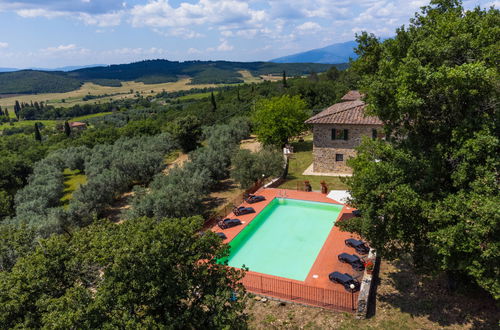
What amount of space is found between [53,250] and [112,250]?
2.76 metres

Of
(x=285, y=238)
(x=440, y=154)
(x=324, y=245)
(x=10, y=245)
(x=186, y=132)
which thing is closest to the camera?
(x=440, y=154)

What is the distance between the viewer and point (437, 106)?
1266 cm

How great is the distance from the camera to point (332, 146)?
34844mm

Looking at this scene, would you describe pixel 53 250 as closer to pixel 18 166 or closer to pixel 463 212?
pixel 463 212

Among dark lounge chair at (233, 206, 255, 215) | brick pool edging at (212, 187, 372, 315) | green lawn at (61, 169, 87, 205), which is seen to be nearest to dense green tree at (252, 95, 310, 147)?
dark lounge chair at (233, 206, 255, 215)

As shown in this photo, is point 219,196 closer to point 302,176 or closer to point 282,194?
point 282,194

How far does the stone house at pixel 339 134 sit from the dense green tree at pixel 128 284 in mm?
25793

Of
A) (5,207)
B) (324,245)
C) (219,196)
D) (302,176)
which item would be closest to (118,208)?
(219,196)

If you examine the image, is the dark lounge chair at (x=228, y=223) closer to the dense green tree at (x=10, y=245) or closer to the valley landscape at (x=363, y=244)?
the valley landscape at (x=363, y=244)

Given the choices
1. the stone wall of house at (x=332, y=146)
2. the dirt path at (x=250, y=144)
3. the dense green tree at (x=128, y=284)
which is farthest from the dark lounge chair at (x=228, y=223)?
the dirt path at (x=250, y=144)

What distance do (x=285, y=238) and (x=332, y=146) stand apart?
14474 mm

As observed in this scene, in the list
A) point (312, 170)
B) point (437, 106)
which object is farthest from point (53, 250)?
point (312, 170)

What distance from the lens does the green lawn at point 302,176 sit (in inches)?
1267

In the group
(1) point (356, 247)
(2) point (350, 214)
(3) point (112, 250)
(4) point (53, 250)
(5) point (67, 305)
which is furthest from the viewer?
(2) point (350, 214)
